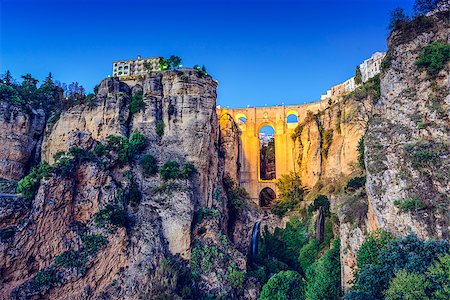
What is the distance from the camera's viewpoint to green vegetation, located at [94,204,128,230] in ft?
110

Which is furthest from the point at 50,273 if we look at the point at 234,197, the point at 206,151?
the point at 234,197

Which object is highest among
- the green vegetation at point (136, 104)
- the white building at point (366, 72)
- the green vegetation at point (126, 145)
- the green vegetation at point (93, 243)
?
the white building at point (366, 72)

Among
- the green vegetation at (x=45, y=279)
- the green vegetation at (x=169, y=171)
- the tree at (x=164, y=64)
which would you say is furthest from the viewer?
the tree at (x=164, y=64)

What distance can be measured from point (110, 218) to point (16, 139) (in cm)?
1750

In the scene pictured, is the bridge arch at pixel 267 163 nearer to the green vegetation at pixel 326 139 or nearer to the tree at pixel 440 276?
the green vegetation at pixel 326 139

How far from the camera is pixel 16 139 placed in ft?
141

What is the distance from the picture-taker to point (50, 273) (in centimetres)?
2955

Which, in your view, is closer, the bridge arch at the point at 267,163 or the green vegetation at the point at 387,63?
the green vegetation at the point at 387,63

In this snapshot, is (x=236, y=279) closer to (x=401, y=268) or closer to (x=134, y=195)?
(x=134, y=195)

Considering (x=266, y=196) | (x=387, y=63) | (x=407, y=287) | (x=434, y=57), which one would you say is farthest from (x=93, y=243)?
(x=434, y=57)

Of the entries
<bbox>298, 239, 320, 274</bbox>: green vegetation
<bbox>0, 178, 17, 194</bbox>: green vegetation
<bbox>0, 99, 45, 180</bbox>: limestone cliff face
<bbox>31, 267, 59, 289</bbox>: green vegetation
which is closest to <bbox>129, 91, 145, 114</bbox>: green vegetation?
<bbox>0, 99, 45, 180</bbox>: limestone cliff face

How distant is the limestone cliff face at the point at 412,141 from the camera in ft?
80.9

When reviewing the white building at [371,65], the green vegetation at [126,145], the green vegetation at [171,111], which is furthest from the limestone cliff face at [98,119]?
the white building at [371,65]

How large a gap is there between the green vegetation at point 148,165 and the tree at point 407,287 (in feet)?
81.5
